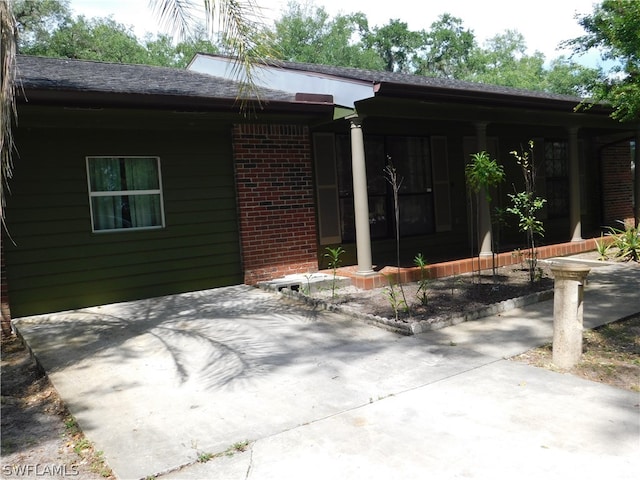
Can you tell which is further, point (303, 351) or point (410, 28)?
point (410, 28)

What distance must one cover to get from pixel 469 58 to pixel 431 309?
40927 mm

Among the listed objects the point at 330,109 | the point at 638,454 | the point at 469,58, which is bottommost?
the point at 638,454

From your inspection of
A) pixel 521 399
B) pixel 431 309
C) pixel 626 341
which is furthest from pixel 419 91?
pixel 521 399

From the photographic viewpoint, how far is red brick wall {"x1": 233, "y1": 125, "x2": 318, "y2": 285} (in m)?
7.90

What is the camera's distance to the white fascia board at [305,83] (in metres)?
7.12

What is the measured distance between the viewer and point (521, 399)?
3543mm

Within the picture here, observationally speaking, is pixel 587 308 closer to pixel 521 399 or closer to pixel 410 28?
pixel 521 399

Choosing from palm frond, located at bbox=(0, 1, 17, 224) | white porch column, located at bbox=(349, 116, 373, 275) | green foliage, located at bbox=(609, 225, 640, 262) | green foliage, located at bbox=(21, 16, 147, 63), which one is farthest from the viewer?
green foliage, located at bbox=(21, 16, 147, 63)

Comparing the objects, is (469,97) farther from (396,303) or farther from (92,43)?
(92,43)

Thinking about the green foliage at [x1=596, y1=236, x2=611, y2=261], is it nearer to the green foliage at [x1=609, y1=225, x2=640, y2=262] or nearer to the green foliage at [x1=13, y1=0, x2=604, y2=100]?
the green foliage at [x1=609, y1=225, x2=640, y2=262]

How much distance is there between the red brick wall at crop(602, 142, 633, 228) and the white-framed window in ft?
38.5

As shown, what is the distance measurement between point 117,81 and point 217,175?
6.45 ft
